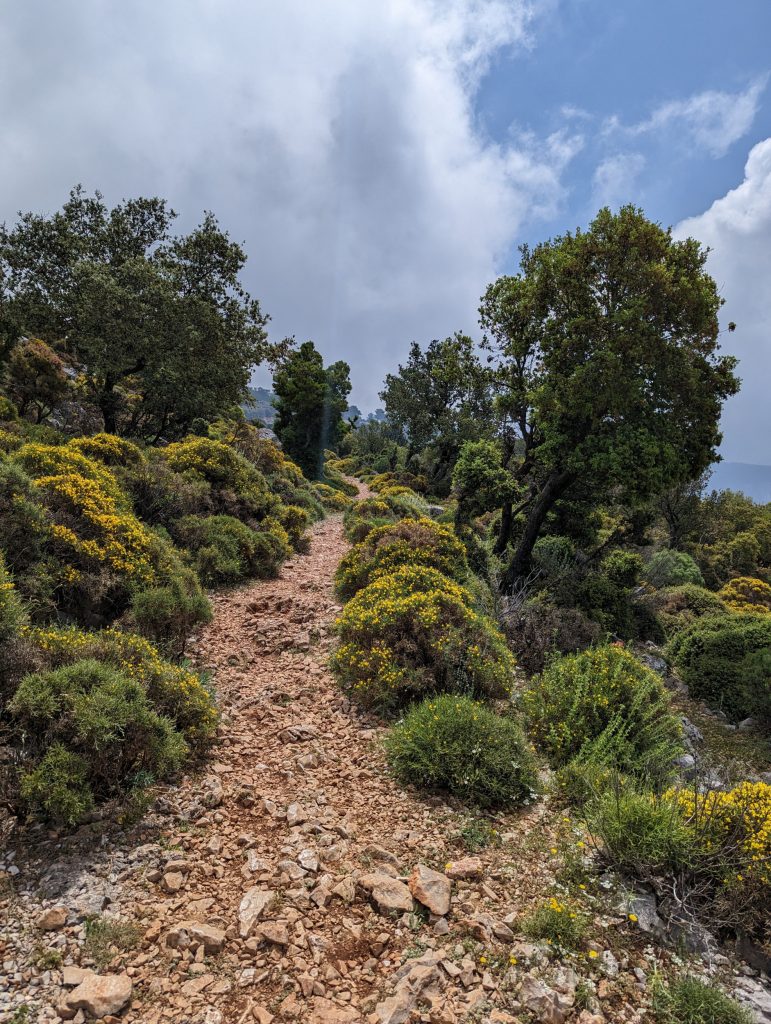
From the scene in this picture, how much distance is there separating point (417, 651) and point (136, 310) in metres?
14.7

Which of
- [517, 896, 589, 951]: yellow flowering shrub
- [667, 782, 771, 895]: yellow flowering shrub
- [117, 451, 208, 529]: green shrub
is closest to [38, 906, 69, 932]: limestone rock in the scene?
[517, 896, 589, 951]: yellow flowering shrub

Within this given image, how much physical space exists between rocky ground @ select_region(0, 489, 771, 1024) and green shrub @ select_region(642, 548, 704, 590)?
17.0 m

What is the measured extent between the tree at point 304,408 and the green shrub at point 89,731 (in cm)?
3327

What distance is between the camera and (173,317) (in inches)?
627

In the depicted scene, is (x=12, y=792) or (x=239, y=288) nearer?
(x=12, y=792)

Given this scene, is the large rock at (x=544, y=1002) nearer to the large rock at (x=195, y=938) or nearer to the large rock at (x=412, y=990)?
the large rock at (x=412, y=990)

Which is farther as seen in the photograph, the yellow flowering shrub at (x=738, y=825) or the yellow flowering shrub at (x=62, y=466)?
the yellow flowering shrub at (x=62, y=466)

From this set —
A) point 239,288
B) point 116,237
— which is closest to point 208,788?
point 239,288

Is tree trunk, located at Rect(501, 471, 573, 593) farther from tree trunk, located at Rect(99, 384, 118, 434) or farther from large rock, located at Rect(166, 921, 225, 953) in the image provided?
tree trunk, located at Rect(99, 384, 118, 434)

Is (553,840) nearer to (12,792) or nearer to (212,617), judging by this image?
(12,792)

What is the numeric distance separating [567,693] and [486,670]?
42.6 inches

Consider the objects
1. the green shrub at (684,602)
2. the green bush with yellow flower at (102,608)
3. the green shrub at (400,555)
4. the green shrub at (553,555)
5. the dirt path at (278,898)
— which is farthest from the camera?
the green shrub at (684,602)

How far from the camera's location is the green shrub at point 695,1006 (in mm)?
2631

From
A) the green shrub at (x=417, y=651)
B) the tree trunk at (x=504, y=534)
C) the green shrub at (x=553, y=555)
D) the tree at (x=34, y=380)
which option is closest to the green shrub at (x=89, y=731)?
the green shrub at (x=417, y=651)
